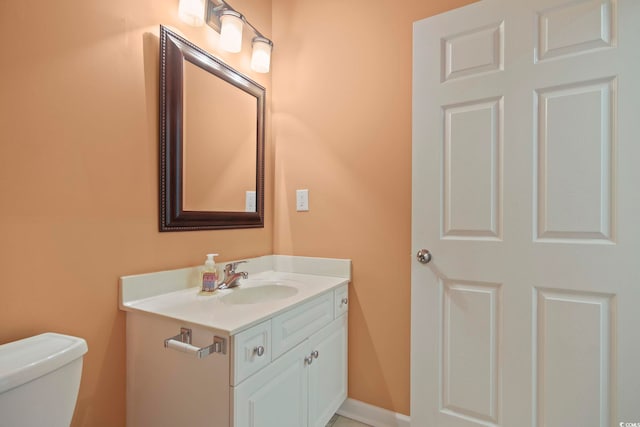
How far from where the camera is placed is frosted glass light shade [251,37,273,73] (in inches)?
64.0

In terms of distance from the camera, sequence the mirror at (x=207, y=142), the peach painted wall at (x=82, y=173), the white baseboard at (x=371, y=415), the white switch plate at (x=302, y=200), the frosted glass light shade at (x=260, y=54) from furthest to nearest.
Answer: the white switch plate at (x=302, y=200) < the frosted glass light shade at (x=260, y=54) < the white baseboard at (x=371, y=415) < the mirror at (x=207, y=142) < the peach painted wall at (x=82, y=173)

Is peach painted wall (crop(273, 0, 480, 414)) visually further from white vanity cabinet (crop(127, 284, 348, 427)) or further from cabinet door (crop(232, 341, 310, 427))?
cabinet door (crop(232, 341, 310, 427))

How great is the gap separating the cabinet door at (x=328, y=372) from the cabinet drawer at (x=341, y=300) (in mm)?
38

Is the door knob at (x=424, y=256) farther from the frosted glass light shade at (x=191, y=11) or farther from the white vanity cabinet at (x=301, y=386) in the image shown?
the frosted glass light shade at (x=191, y=11)

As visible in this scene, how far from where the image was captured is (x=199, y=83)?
1343mm

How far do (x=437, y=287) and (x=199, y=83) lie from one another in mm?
1405

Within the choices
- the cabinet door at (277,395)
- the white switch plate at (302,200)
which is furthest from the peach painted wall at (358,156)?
the cabinet door at (277,395)

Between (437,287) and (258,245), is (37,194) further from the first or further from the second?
(437,287)

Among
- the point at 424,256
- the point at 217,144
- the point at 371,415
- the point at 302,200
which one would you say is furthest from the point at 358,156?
the point at 371,415

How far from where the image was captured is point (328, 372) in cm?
140

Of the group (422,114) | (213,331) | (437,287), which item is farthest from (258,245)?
(422,114)

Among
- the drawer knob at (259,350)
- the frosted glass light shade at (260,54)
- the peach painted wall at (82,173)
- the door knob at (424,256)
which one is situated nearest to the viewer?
the peach painted wall at (82,173)

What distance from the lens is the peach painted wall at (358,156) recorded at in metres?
1.49

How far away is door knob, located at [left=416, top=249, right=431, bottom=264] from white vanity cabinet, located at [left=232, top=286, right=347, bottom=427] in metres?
0.43
